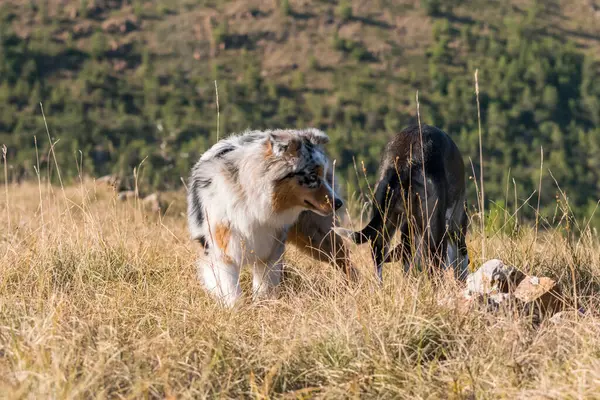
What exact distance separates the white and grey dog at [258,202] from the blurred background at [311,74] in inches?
1913

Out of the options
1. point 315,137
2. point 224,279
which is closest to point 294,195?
point 315,137

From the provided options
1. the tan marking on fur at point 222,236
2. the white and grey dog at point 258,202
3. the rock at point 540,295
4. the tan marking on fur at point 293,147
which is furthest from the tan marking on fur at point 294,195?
the rock at point 540,295

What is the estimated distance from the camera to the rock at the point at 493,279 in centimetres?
479

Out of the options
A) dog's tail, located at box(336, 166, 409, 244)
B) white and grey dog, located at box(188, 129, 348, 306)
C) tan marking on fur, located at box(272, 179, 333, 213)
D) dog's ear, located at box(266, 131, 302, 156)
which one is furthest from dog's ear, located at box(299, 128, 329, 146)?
dog's tail, located at box(336, 166, 409, 244)

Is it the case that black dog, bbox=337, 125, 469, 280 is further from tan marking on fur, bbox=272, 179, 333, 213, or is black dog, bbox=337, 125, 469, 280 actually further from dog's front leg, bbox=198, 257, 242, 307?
dog's front leg, bbox=198, 257, 242, 307

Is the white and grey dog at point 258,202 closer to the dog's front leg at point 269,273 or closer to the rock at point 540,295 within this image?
the dog's front leg at point 269,273

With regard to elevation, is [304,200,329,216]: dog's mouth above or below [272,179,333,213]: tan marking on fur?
below

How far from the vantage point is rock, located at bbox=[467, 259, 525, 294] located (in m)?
4.79

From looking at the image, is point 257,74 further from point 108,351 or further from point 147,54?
point 108,351

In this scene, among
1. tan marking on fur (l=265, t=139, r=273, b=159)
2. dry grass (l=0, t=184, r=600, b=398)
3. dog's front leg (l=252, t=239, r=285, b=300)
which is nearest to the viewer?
dry grass (l=0, t=184, r=600, b=398)

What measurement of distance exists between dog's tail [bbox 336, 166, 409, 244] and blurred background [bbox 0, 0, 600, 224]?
158ft

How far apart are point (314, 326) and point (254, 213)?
1.23 metres

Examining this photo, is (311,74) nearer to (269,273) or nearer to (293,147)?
(269,273)

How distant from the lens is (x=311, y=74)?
234ft
